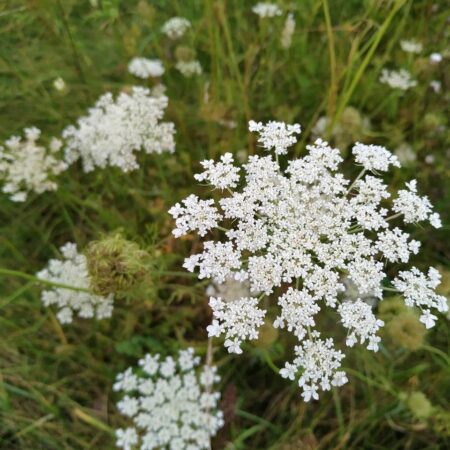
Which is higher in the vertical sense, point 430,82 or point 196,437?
point 430,82

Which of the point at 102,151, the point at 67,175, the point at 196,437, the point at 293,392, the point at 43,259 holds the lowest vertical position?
the point at 293,392

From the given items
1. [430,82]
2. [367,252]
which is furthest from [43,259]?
[430,82]

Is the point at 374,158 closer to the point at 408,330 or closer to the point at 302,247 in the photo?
the point at 302,247

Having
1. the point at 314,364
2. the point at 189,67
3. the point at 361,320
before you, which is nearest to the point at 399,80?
the point at 189,67

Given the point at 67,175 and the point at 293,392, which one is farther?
the point at 67,175

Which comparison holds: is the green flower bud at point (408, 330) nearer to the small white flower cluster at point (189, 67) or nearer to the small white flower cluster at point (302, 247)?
the small white flower cluster at point (302, 247)

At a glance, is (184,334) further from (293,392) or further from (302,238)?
(302,238)
